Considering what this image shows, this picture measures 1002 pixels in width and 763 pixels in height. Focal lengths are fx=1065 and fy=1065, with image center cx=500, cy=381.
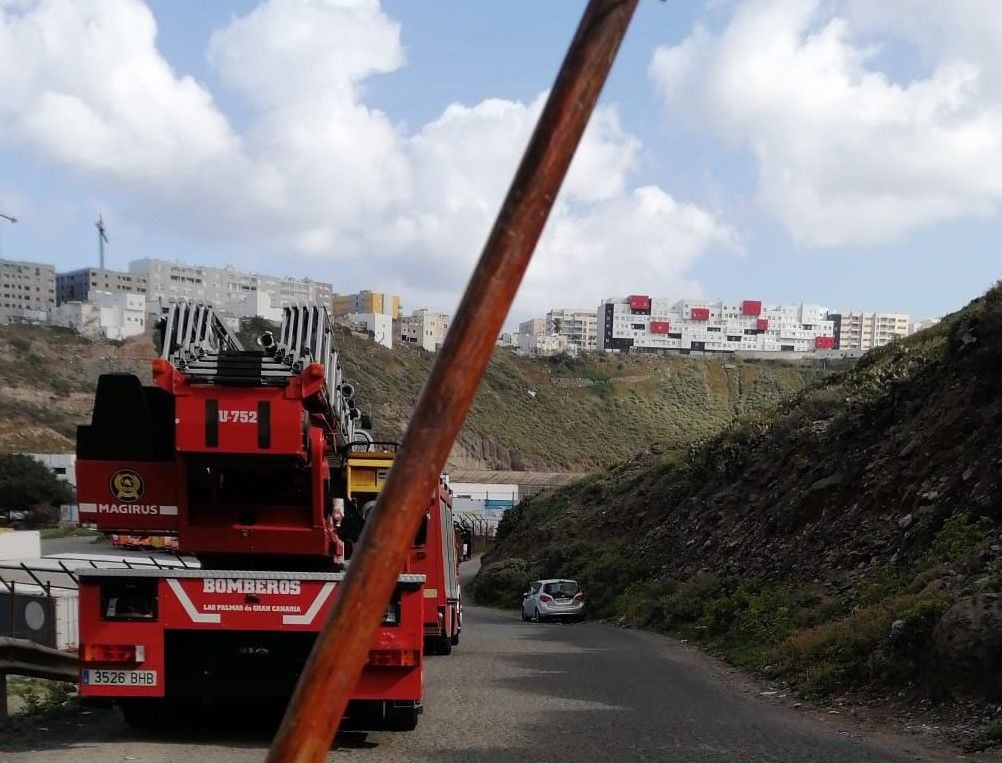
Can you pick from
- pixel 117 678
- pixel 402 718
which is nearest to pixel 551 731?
pixel 402 718

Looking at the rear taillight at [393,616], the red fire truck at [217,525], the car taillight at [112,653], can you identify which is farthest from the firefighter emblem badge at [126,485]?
the rear taillight at [393,616]

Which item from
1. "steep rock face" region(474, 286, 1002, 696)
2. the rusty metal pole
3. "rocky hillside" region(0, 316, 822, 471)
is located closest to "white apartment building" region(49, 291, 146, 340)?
"rocky hillside" region(0, 316, 822, 471)

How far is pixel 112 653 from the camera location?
896cm

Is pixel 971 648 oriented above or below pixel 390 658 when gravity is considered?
below

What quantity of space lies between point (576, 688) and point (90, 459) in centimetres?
674

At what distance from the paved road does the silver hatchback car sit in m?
15.8

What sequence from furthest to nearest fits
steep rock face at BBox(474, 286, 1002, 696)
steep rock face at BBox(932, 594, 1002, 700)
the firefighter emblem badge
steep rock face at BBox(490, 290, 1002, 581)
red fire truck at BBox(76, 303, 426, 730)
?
steep rock face at BBox(490, 290, 1002, 581) → steep rock face at BBox(474, 286, 1002, 696) → steep rock face at BBox(932, 594, 1002, 700) → the firefighter emblem badge → red fire truck at BBox(76, 303, 426, 730)

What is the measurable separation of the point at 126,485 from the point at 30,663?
6.49 ft

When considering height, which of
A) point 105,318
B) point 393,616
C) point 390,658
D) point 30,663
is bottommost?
point 30,663

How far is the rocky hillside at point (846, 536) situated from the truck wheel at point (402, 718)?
5326mm

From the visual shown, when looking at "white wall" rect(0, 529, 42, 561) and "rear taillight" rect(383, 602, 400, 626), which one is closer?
"rear taillight" rect(383, 602, 400, 626)

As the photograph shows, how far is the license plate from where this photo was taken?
895 centimetres

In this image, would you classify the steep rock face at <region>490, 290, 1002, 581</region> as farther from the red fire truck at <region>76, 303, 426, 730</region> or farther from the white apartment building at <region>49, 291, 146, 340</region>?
the white apartment building at <region>49, 291, 146, 340</region>

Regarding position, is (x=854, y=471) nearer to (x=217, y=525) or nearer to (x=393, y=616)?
(x=393, y=616)
